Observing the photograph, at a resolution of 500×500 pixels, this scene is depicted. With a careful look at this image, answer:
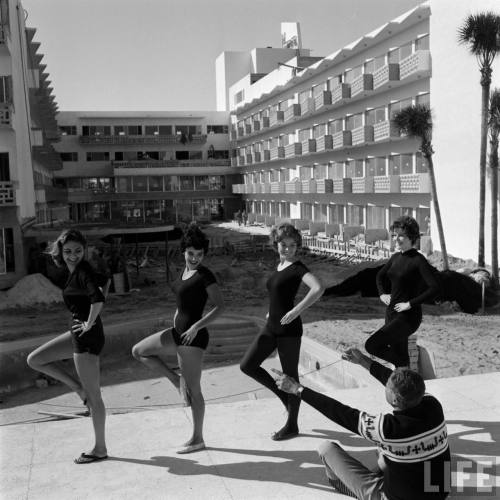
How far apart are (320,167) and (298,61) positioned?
1089 cm

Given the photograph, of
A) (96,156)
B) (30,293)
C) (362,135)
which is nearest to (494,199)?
(362,135)

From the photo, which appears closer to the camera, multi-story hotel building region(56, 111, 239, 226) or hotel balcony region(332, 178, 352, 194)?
hotel balcony region(332, 178, 352, 194)

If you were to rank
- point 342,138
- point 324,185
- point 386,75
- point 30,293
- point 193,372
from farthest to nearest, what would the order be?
point 324,185, point 342,138, point 386,75, point 30,293, point 193,372

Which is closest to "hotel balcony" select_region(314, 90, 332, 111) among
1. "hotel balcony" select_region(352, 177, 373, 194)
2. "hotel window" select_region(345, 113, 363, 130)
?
"hotel window" select_region(345, 113, 363, 130)

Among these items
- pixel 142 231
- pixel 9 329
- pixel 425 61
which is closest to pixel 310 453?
pixel 9 329

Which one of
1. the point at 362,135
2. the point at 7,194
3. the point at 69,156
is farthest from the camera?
the point at 69,156

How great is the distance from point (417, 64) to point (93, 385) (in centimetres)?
2412

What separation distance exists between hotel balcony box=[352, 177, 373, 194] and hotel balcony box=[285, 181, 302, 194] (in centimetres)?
970

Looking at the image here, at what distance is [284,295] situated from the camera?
5574 millimetres

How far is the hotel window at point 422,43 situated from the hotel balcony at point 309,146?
1279cm

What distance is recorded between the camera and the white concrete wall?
2388 centimetres

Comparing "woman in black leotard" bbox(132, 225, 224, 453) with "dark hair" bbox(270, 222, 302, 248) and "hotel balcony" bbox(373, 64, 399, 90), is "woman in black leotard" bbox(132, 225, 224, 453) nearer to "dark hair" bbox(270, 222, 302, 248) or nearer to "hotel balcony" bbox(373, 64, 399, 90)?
"dark hair" bbox(270, 222, 302, 248)

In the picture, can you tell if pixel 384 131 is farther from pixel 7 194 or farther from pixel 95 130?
pixel 95 130

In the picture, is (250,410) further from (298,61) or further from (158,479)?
(298,61)
